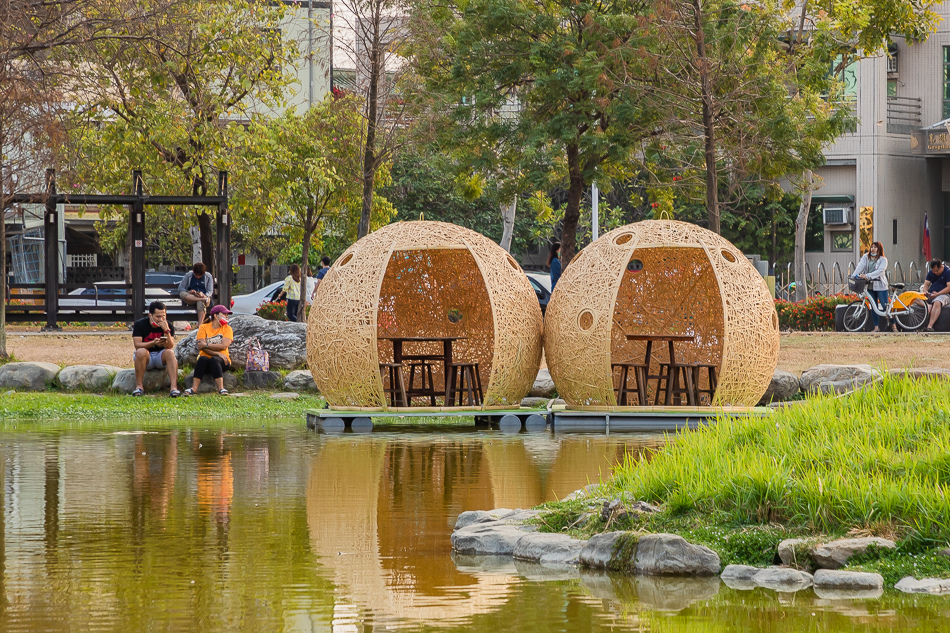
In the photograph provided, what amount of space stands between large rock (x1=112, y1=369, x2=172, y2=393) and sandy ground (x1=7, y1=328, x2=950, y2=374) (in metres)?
2.67

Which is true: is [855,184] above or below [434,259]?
above

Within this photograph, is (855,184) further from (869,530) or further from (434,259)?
(869,530)

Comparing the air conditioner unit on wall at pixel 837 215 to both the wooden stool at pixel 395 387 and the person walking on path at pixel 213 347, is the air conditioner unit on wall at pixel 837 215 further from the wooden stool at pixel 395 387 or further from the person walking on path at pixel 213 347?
the person walking on path at pixel 213 347

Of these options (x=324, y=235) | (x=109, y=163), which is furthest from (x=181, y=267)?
(x=109, y=163)

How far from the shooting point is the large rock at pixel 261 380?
59.0 ft

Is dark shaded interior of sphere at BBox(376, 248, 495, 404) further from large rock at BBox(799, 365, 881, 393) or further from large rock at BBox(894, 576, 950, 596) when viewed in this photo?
large rock at BBox(894, 576, 950, 596)

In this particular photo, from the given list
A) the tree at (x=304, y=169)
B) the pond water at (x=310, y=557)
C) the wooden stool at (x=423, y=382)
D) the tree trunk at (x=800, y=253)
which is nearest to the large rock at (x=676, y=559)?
the pond water at (x=310, y=557)

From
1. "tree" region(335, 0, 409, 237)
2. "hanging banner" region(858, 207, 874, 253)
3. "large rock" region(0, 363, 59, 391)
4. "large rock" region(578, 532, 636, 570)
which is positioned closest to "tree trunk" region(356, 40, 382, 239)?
"tree" region(335, 0, 409, 237)

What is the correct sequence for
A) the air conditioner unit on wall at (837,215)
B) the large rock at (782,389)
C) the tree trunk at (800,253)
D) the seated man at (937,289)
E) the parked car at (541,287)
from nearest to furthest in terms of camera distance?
1. the large rock at (782,389)
2. the seated man at (937,289)
3. the parked car at (541,287)
4. the tree trunk at (800,253)
5. the air conditioner unit on wall at (837,215)

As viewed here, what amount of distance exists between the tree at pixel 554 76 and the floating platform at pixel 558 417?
597cm

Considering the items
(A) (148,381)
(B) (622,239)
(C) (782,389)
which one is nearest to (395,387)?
(A) (148,381)

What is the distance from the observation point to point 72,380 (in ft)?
57.9

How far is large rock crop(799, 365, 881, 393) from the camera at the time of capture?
15.8m

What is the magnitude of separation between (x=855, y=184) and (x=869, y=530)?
3398 cm
